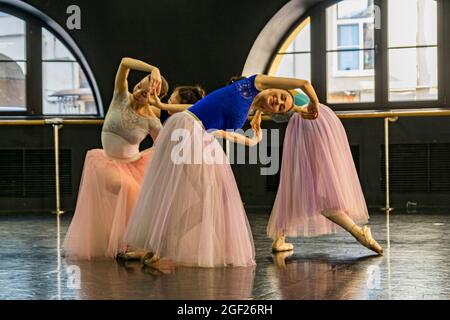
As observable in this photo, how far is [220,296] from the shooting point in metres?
3.51

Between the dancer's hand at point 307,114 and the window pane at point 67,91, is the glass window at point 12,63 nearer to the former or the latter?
the window pane at point 67,91

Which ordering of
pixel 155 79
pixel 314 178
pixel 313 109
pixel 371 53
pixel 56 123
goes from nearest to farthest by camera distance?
pixel 155 79 < pixel 313 109 < pixel 314 178 < pixel 56 123 < pixel 371 53

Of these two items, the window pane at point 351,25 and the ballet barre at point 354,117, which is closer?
the ballet barre at point 354,117

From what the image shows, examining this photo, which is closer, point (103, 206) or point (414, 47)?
point (103, 206)

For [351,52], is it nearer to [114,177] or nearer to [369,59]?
[369,59]

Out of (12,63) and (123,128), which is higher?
(12,63)

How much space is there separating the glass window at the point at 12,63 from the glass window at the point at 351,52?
3.09 meters

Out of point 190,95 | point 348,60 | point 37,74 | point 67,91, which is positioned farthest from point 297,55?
point 190,95

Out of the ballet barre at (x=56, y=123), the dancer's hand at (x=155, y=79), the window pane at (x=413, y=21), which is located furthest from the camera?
the window pane at (x=413, y=21)

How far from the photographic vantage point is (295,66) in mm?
8859

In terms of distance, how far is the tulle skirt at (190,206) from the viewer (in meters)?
4.27

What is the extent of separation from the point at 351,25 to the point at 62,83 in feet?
9.74

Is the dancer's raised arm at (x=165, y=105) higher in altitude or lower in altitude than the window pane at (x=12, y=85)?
lower

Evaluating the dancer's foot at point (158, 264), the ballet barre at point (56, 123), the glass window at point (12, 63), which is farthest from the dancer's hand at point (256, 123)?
the glass window at point (12, 63)
